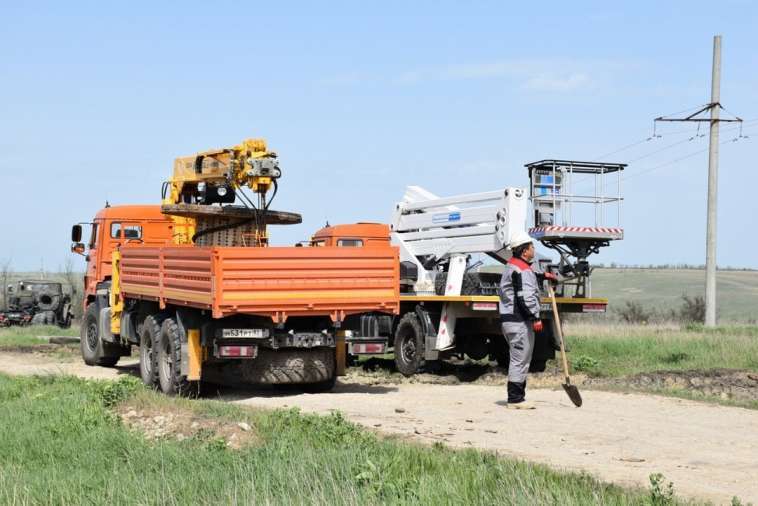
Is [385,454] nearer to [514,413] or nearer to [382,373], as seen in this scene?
[514,413]

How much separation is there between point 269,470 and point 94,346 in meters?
13.4

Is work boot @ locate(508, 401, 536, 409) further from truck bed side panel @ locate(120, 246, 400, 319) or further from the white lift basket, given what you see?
the white lift basket

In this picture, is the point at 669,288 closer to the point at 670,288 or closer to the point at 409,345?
the point at 670,288

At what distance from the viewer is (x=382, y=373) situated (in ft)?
63.1

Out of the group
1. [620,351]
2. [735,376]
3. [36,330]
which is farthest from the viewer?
[36,330]

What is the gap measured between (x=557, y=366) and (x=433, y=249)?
3025mm

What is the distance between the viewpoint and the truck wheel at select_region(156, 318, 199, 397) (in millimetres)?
14770

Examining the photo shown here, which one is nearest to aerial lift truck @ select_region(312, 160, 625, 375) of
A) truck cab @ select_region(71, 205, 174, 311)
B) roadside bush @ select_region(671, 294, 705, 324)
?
truck cab @ select_region(71, 205, 174, 311)

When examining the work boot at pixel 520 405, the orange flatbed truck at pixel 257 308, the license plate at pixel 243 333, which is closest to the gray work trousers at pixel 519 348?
the work boot at pixel 520 405

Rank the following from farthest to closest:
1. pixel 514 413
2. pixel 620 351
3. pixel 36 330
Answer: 1. pixel 36 330
2. pixel 620 351
3. pixel 514 413

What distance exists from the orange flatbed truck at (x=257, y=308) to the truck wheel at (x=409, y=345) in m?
3.05

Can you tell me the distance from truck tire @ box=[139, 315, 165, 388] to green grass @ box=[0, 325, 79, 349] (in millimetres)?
9791

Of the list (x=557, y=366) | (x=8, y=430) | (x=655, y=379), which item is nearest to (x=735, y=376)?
(x=655, y=379)

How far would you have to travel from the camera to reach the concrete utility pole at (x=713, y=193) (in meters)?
28.5
